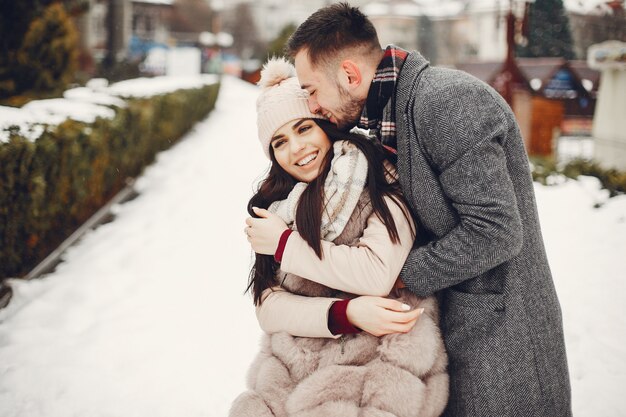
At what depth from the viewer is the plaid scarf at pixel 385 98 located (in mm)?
1856

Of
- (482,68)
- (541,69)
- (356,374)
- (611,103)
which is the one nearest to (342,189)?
(356,374)

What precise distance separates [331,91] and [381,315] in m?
0.84

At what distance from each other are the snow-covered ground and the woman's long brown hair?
57 cm

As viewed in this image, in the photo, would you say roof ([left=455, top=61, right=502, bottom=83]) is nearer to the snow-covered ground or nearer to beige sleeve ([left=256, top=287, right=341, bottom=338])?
the snow-covered ground

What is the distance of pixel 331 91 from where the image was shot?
2008 mm

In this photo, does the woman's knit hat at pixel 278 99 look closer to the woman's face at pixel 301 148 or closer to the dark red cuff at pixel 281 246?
the woman's face at pixel 301 148

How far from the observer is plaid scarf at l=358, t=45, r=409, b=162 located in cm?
186

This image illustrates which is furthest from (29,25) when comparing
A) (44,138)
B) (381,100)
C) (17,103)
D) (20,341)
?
(381,100)

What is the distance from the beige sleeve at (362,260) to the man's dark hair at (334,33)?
582 millimetres

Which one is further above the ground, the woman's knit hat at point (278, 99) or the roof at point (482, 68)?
the roof at point (482, 68)

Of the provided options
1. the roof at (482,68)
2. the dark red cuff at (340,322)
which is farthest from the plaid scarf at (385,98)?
the roof at (482,68)

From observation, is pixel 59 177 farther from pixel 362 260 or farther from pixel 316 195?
pixel 362 260

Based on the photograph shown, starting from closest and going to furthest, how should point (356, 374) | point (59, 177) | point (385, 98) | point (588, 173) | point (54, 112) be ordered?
point (356, 374) → point (385, 98) → point (59, 177) → point (54, 112) → point (588, 173)

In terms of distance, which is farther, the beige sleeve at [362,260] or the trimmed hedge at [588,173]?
the trimmed hedge at [588,173]
